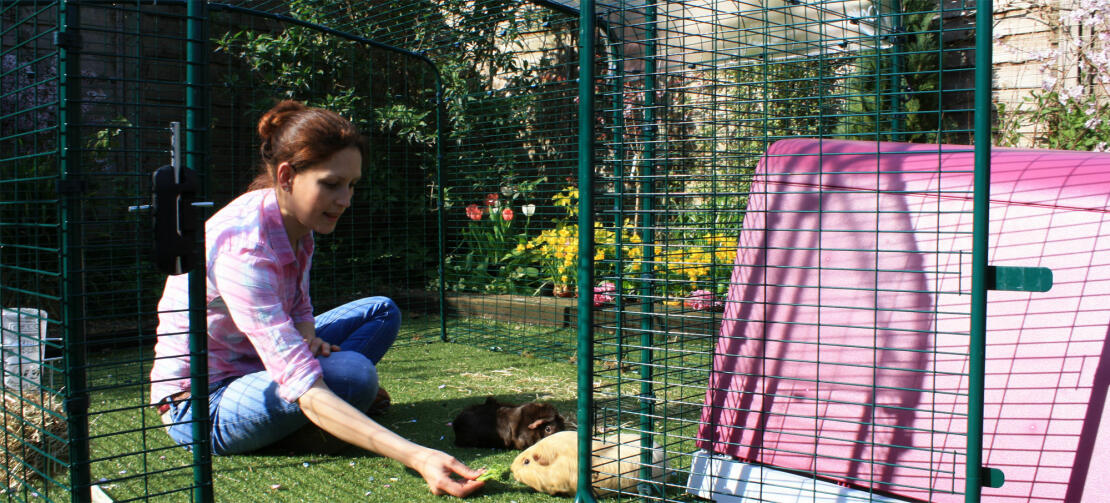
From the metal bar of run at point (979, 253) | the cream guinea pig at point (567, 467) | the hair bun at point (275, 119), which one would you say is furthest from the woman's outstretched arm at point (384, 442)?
Answer: the metal bar of run at point (979, 253)

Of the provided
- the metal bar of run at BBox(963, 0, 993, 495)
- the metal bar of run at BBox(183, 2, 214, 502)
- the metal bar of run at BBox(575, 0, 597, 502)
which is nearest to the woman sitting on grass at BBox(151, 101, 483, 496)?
the metal bar of run at BBox(575, 0, 597, 502)

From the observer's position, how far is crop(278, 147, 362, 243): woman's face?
266cm

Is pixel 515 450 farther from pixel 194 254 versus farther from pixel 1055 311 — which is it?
A: pixel 1055 311

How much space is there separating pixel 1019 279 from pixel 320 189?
2135mm

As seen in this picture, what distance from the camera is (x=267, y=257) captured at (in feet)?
8.82

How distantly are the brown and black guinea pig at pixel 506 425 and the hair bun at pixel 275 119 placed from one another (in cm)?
134

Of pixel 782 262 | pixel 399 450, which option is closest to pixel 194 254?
pixel 399 450

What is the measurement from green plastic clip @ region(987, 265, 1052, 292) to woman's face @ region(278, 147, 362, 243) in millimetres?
2006

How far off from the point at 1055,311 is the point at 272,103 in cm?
562

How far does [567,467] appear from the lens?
248 centimetres

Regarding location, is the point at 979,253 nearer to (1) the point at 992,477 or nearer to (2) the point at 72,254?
(1) the point at 992,477

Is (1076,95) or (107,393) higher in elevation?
(1076,95)

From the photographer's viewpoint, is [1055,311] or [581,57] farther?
[581,57]

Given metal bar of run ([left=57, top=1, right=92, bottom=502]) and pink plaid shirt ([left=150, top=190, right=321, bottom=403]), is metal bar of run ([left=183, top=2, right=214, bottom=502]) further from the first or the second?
pink plaid shirt ([left=150, top=190, right=321, bottom=403])
